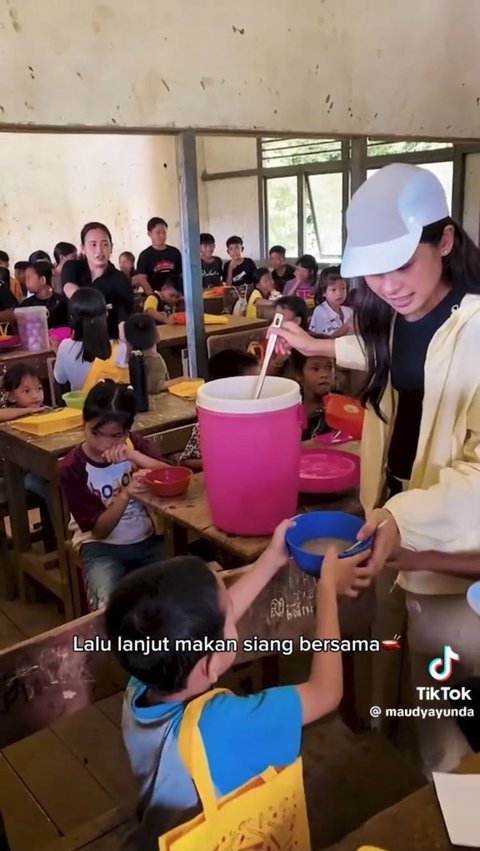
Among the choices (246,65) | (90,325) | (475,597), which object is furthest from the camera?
(246,65)

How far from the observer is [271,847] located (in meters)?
0.98

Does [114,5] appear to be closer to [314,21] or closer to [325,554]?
[314,21]

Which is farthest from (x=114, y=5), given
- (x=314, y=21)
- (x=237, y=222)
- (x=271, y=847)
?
(x=237, y=222)

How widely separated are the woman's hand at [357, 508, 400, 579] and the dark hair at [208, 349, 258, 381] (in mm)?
1433

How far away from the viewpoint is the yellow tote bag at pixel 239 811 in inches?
34.9

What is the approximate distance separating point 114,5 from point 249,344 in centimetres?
169

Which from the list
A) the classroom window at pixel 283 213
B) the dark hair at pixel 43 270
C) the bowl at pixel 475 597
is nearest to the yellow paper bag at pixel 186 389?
the bowl at pixel 475 597

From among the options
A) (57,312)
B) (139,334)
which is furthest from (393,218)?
(57,312)

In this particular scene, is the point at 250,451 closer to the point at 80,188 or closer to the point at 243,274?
the point at 243,274

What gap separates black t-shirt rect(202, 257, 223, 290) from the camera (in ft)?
20.5

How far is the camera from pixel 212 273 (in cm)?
633

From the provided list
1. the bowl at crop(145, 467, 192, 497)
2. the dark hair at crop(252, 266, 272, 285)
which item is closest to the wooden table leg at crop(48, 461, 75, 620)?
Answer: the bowl at crop(145, 467, 192, 497)

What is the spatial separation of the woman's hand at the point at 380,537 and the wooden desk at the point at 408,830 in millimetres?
360

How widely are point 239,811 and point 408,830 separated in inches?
9.1
